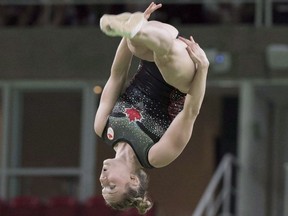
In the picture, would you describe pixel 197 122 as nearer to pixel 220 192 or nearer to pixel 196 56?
pixel 220 192

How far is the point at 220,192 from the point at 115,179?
7.11m

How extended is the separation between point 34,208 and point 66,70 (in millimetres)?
1576

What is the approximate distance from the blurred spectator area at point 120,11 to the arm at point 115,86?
5911mm

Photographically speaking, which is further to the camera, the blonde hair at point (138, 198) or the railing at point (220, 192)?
the railing at point (220, 192)

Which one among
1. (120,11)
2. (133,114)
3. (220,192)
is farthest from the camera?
(220,192)

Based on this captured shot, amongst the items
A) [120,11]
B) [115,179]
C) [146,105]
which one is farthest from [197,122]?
[115,179]

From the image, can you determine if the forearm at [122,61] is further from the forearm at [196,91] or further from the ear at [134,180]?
the ear at [134,180]

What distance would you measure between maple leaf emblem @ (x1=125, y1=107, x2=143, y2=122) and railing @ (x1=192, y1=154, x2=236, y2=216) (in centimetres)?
564

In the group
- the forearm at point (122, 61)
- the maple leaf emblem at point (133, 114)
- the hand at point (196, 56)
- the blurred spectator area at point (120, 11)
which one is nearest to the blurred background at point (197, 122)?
the blurred spectator area at point (120, 11)

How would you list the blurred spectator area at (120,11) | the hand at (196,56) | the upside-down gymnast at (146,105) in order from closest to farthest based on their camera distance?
the upside-down gymnast at (146,105) < the hand at (196,56) < the blurred spectator area at (120,11)

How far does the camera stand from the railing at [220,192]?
46.3 ft

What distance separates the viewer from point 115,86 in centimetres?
838

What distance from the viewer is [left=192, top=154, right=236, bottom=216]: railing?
14.1 metres

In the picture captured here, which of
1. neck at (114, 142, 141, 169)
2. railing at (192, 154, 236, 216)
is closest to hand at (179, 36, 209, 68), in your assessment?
neck at (114, 142, 141, 169)
